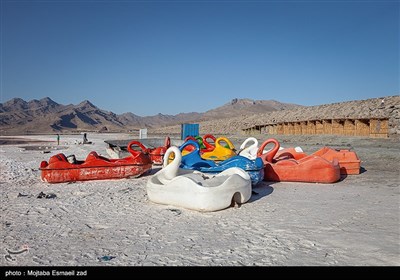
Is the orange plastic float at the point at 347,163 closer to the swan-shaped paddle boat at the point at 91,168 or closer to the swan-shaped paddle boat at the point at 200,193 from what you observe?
the swan-shaped paddle boat at the point at 200,193

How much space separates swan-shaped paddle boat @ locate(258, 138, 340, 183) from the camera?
30.1 feet

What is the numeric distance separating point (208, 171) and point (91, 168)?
13.5 feet

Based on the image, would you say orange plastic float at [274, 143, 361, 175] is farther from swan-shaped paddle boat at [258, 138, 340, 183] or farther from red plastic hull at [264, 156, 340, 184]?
red plastic hull at [264, 156, 340, 184]

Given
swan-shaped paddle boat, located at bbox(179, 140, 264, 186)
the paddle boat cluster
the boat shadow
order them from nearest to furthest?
the paddle boat cluster
the boat shadow
swan-shaped paddle boat, located at bbox(179, 140, 264, 186)

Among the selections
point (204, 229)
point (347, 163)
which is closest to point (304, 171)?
point (347, 163)

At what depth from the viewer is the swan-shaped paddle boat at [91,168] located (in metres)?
9.80

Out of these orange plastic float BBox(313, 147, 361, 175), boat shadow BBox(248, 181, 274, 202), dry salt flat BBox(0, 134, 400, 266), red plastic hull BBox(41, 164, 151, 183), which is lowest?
dry salt flat BBox(0, 134, 400, 266)

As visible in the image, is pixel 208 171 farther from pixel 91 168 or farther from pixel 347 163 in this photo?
pixel 347 163

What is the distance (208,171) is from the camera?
850 centimetres

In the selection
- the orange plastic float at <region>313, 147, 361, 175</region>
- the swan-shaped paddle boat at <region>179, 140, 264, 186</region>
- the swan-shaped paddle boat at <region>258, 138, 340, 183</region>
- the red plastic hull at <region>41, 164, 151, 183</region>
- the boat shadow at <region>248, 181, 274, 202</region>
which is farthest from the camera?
the orange plastic float at <region>313, 147, 361, 175</region>

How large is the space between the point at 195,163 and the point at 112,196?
2.47 metres

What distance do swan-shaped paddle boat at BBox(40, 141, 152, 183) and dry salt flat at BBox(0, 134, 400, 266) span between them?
1.32 m

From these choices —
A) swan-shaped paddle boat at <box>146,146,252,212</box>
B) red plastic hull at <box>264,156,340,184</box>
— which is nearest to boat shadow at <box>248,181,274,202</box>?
red plastic hull at <box>264,156,340,184</box>

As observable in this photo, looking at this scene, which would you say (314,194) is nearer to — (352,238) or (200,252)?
(352,238)
